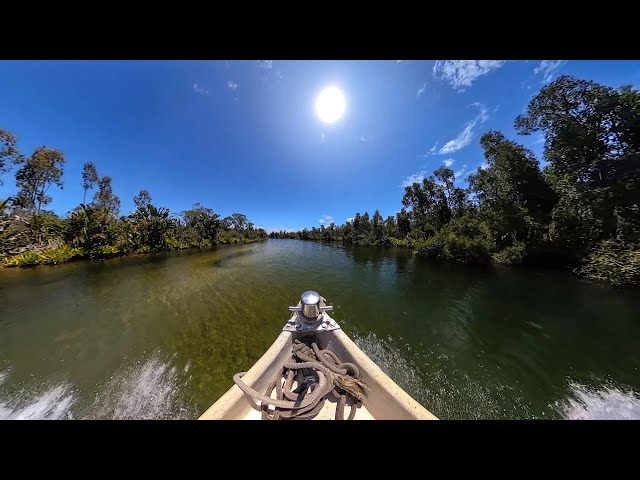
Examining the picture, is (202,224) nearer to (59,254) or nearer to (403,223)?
(59,254)

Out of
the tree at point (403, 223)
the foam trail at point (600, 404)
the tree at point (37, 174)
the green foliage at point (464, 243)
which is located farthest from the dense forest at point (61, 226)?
the tree at point (403, 223)

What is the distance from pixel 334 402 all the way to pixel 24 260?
22.2m

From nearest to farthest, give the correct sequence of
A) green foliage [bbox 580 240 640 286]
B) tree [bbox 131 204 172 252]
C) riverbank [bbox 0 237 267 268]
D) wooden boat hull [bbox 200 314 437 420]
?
wooden boat hull [bbox 200 314 437 420], green foliage [bbox 580 240 640 286], riverbank [bbox 0 237 267 268], tree [bbox 131 204 172 252]

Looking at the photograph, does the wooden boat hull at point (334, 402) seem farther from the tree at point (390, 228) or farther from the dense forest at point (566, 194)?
the tree at point (390, 228)

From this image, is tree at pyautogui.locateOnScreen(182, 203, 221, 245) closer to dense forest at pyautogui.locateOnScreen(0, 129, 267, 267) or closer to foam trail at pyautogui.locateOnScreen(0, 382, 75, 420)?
dense forest at pyautogui.locateOnScreen(0, 129, 267, 267)

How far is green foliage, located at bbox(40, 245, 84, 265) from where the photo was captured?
13.6m

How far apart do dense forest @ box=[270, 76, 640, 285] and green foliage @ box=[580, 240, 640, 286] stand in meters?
0.03

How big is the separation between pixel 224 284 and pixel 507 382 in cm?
1022

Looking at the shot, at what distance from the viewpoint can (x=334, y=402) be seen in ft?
7.24

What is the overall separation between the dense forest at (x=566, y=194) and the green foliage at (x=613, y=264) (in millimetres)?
32

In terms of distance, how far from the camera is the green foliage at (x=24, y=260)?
12.5 m

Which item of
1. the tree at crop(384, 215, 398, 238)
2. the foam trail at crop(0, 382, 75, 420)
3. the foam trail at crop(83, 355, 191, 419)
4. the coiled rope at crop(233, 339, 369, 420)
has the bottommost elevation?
the foam trail at crop(0, 382, 75, 420)

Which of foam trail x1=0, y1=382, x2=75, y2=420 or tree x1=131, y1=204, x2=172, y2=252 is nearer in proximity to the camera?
foam trail x1=0, y1=382, x2=75, y2=420

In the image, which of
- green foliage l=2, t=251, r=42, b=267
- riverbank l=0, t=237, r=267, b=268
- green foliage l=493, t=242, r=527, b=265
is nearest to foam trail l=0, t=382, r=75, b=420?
green foliage l=2, t=251, r=42, b=267
